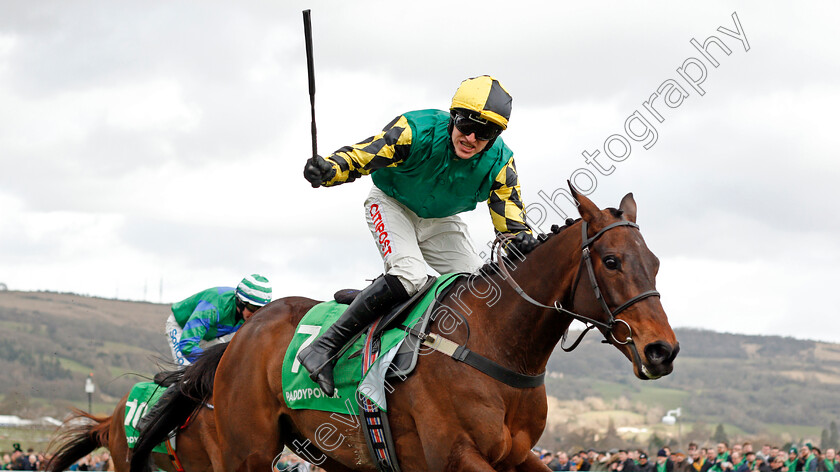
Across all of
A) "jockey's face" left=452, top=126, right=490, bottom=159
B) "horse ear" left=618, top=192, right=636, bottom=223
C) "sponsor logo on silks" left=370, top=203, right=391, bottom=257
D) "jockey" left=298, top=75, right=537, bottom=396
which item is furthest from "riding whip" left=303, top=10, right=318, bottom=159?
"horse ear" left=618, top=192, right=636, bottom=223

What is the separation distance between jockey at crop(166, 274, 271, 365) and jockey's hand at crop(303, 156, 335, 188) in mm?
3883

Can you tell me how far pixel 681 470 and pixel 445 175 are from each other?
13.5 metres

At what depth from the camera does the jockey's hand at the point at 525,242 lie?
548 cm

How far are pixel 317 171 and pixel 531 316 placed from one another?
5.01 feet

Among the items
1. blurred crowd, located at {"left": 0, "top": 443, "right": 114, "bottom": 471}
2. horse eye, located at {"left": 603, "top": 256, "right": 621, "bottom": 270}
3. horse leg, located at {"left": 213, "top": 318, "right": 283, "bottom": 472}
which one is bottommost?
blurred crowd, located at {"left": 0, "top": 443, "right": 114, "bottom": 471}

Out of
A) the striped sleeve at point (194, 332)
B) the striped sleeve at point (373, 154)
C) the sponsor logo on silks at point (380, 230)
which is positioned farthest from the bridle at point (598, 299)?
the striped sleeve at point (194, 332)

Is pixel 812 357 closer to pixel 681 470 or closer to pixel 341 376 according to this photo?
pixel 681 470

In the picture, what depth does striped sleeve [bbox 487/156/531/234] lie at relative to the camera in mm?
6051

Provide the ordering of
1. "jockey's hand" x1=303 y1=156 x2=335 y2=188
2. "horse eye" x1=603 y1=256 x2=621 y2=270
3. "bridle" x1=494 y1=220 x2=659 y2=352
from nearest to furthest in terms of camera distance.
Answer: "bridle" x1=494 y1=220 x2=659 y2=352
"horse eye" x1=603 y1=256 x2=621 y2=270
"jockey's hand" x1=303 y1=156 x2=335 y2=188

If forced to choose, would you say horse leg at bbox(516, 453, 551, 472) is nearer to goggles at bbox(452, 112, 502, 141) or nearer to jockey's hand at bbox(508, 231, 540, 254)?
jockey's hand at bbox(508, 231, 540, 254)

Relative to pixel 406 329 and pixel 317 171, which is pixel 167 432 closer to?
pixel 406 329

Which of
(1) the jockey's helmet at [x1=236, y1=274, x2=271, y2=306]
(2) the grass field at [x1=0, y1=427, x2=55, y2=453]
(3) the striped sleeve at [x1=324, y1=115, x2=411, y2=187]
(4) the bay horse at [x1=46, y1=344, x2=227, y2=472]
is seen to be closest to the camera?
(3) the striped sleeve at [x1=324, y1=115, x2=411, y2=187]

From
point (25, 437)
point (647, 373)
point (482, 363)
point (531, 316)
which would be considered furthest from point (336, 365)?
point (25, 437)

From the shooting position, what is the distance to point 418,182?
6.01m
